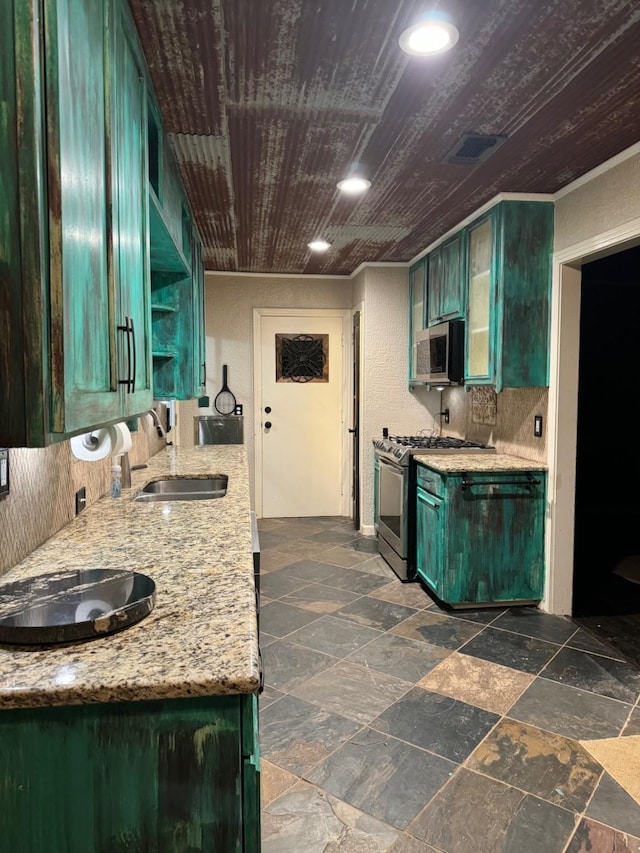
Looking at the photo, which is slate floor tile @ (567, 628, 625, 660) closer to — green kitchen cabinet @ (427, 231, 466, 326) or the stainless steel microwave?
the stainless steel microwave

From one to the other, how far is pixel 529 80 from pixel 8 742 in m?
2.29

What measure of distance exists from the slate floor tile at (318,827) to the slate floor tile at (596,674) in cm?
123

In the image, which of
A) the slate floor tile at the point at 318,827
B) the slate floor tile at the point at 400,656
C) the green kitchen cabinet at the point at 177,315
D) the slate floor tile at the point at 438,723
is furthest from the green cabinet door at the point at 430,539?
the slate floor tile at the point at 318,827

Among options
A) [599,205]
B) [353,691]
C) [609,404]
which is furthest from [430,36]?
[609,404]

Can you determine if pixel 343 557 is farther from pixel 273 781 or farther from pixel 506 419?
pixel 273 781

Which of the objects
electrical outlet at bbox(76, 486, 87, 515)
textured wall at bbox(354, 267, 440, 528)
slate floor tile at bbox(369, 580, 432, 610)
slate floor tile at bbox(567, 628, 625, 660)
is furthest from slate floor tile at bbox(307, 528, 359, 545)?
electrical outlet at bbox(76, 486, 87, 515)

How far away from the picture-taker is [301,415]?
563 centimetres

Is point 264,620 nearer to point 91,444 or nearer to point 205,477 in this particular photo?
point 205,477

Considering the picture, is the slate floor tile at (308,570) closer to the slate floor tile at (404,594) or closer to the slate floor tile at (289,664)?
the slate floor tile at (404,594)

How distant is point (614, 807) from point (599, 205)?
2569 mm

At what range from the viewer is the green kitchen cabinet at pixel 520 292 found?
321 cm

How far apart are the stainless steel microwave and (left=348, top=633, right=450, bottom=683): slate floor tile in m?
1.73

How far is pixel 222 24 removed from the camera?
1.60 meters

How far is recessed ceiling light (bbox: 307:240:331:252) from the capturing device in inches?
164
